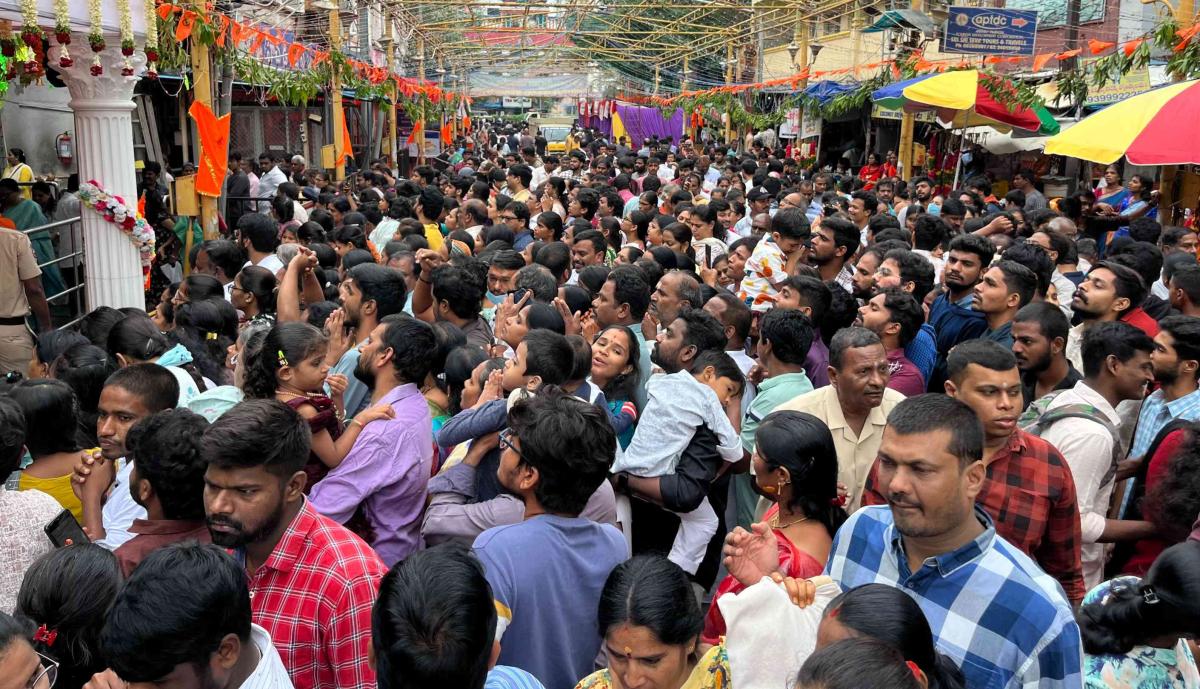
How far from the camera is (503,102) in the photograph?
77062 mm

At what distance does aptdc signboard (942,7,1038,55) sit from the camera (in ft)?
42.4

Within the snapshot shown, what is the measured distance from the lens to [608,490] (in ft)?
11.5

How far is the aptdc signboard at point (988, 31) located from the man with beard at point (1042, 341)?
31.0 ft

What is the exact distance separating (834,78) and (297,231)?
1551 cm

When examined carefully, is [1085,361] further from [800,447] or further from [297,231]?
[297,231]

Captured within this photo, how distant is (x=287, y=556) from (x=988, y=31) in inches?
505

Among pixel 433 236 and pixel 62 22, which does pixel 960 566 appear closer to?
pixel 62 22

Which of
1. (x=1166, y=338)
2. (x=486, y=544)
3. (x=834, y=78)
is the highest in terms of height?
(x=834, y=78)

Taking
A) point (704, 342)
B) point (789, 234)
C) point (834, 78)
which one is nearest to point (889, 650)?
point (704, 342)

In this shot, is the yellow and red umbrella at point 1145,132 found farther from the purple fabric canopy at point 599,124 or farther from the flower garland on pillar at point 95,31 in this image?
the purple fabric canopy at point 599,124

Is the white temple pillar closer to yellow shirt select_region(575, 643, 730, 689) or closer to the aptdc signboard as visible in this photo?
yellow shirt select_region(575, 643, 730, 689)

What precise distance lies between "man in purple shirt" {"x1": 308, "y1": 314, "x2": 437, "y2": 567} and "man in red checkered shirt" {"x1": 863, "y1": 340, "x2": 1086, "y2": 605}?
75.7 inches

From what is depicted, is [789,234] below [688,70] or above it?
below

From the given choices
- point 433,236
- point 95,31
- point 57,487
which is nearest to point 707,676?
point 57,487
